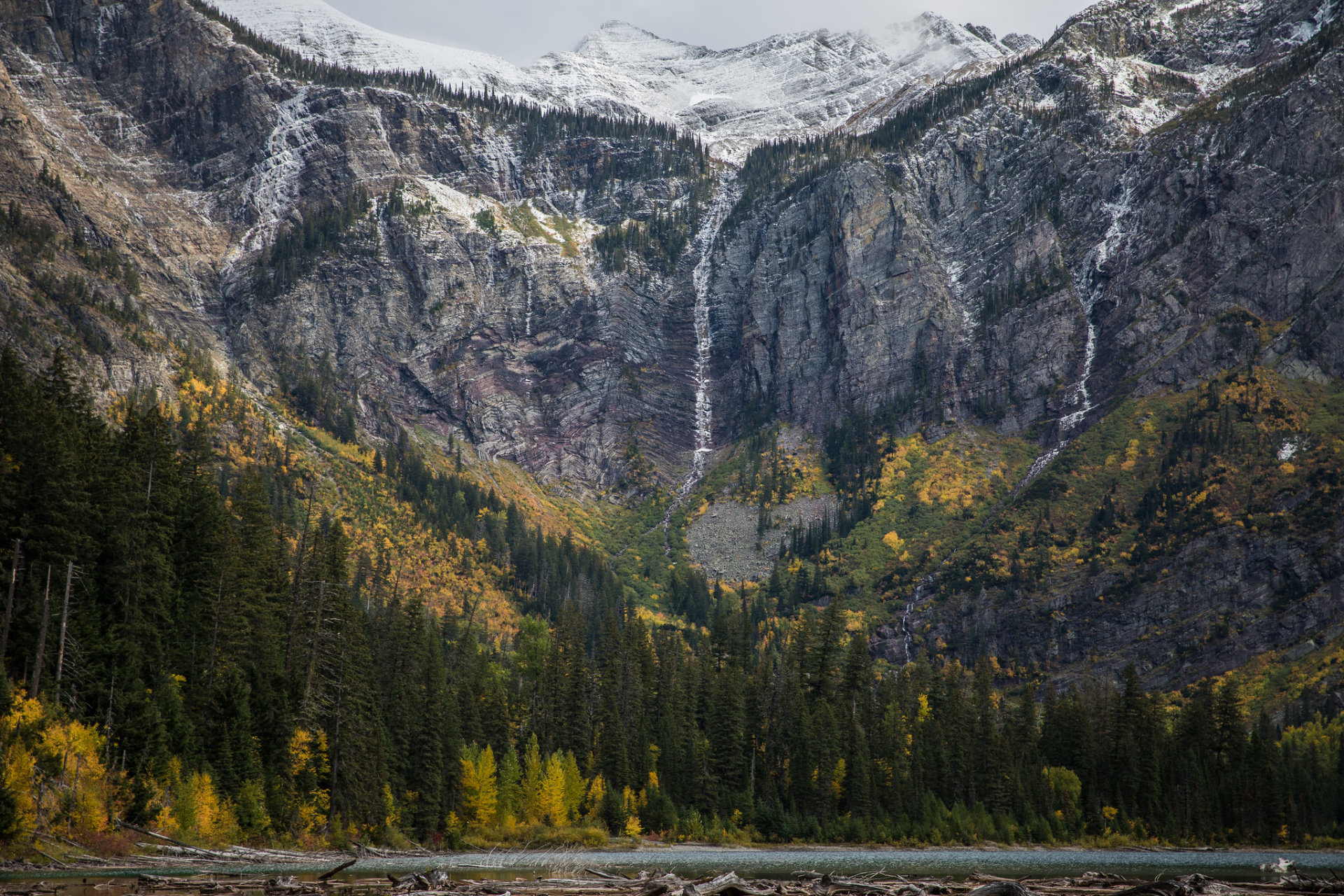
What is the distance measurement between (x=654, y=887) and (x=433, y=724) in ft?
184

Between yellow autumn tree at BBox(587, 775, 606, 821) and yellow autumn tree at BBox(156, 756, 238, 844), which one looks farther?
yellow autumn tree at BBox(587, 775, 606, 821)

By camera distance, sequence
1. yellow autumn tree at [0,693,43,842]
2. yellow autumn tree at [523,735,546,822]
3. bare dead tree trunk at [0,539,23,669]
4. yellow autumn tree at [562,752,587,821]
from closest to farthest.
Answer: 1. yellow autumn tree at [0,693,43,842]
2. bare dead tree trunk at [0,539,23,669]
3. yellow autumn tree at [523,735,546,822]
4. yellow autumn tree at [562,752,587,821]

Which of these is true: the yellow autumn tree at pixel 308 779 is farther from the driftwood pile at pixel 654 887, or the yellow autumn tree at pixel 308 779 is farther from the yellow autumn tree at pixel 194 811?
the driftwood pile at pixel 654 887

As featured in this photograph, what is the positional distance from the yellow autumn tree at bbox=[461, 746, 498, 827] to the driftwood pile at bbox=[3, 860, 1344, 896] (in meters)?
47.2

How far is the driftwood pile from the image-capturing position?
31.5m

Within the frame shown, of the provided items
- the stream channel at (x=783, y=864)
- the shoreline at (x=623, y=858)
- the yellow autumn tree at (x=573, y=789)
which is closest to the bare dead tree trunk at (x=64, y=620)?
the shoreline at (x=623, y=858)

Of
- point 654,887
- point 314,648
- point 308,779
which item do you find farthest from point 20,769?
point 654,887

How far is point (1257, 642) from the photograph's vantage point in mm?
186875

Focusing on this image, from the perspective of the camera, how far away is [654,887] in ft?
107

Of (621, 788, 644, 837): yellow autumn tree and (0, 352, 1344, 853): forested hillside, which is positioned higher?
(0, 352, 1344, 853): forested hillside

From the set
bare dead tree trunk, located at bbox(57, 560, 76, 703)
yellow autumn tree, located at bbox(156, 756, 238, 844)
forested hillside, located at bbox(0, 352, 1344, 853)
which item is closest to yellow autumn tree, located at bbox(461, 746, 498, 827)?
forested hillside, located at bbox(0, 352, 1344, 853)

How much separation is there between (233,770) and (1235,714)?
108 metres

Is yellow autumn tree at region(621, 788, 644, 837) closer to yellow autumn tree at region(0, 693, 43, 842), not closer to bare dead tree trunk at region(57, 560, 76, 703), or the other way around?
bare dead tree trunk at region(57, 560, 76, 703)

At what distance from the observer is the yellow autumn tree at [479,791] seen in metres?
88.8
